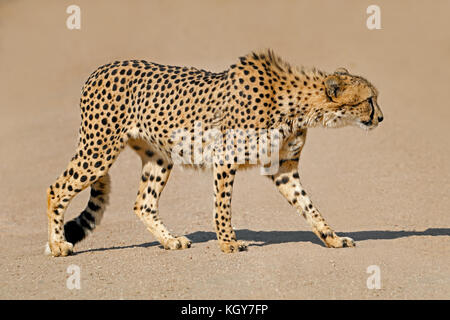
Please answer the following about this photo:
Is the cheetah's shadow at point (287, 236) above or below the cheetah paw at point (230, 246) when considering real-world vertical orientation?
below

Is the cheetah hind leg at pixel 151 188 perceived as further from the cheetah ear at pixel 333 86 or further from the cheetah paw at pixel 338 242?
the cheetah ear at pixel 333 86

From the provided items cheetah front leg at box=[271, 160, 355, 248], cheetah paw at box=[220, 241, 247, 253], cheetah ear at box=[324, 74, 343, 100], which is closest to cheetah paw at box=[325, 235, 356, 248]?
cheetah front leg at box=[271, 160, 355, 248]

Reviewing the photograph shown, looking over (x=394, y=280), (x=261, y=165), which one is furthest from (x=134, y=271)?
(x=394, y=280)

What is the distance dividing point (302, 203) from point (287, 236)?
743mm

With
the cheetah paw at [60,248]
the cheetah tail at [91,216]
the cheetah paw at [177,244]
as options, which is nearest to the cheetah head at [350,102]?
the cheetah paw at [177,244]

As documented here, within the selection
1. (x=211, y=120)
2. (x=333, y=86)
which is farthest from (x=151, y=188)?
(x=333, y=86)

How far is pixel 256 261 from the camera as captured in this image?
598 cm

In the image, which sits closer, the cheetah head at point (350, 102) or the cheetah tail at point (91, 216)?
the cheetah head at point (350, 102)

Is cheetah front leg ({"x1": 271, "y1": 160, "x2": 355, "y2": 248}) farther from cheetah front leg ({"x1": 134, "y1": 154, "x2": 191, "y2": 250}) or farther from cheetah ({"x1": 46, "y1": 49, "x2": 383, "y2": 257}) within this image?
cheetah front leg ({"x1": 134, "y1": 154, "x2": 191, "y2": 250})

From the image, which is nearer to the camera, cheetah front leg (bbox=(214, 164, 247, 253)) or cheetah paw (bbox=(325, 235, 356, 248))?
cheetah front leg (bbox=(214, 164, 247, 253))

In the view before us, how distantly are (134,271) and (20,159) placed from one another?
6.22 meters

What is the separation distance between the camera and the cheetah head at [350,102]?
645 centimetres

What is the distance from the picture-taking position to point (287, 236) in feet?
24.2

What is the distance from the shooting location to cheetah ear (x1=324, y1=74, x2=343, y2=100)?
643cm
